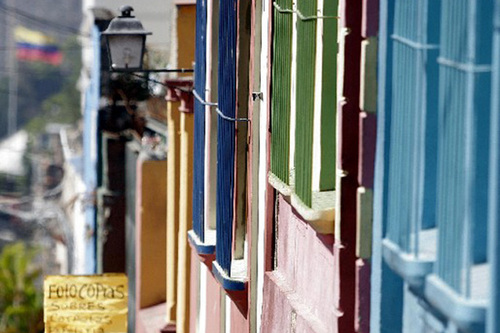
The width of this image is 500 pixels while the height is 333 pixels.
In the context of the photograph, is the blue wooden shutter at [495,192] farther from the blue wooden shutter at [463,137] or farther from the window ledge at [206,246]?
the window ledge at [206,246]

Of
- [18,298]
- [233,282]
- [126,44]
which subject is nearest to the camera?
[233,282]

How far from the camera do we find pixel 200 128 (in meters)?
10.5

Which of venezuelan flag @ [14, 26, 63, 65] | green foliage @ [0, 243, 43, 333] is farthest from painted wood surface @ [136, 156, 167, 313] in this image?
venezuelan flag @ [14, 26, 63, 65]

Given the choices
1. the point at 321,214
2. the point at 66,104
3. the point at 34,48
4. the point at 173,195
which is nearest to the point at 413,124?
the point at 321,214

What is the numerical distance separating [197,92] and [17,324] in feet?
68.5

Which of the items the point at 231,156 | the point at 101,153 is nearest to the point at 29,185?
the point at 101,153

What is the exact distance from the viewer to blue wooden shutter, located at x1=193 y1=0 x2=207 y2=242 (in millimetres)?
10359

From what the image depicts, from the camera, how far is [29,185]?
92500 mm

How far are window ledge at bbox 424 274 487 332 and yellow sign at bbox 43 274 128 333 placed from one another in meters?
10.1

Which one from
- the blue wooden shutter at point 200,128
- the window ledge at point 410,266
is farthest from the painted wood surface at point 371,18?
the blue wooden shutter at point 200,128

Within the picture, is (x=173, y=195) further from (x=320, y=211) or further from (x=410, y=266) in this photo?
(x=410, y=266)

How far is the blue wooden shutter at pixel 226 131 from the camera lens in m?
8.74

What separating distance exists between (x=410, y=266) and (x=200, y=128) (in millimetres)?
6081

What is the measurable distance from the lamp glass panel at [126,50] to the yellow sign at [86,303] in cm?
228
